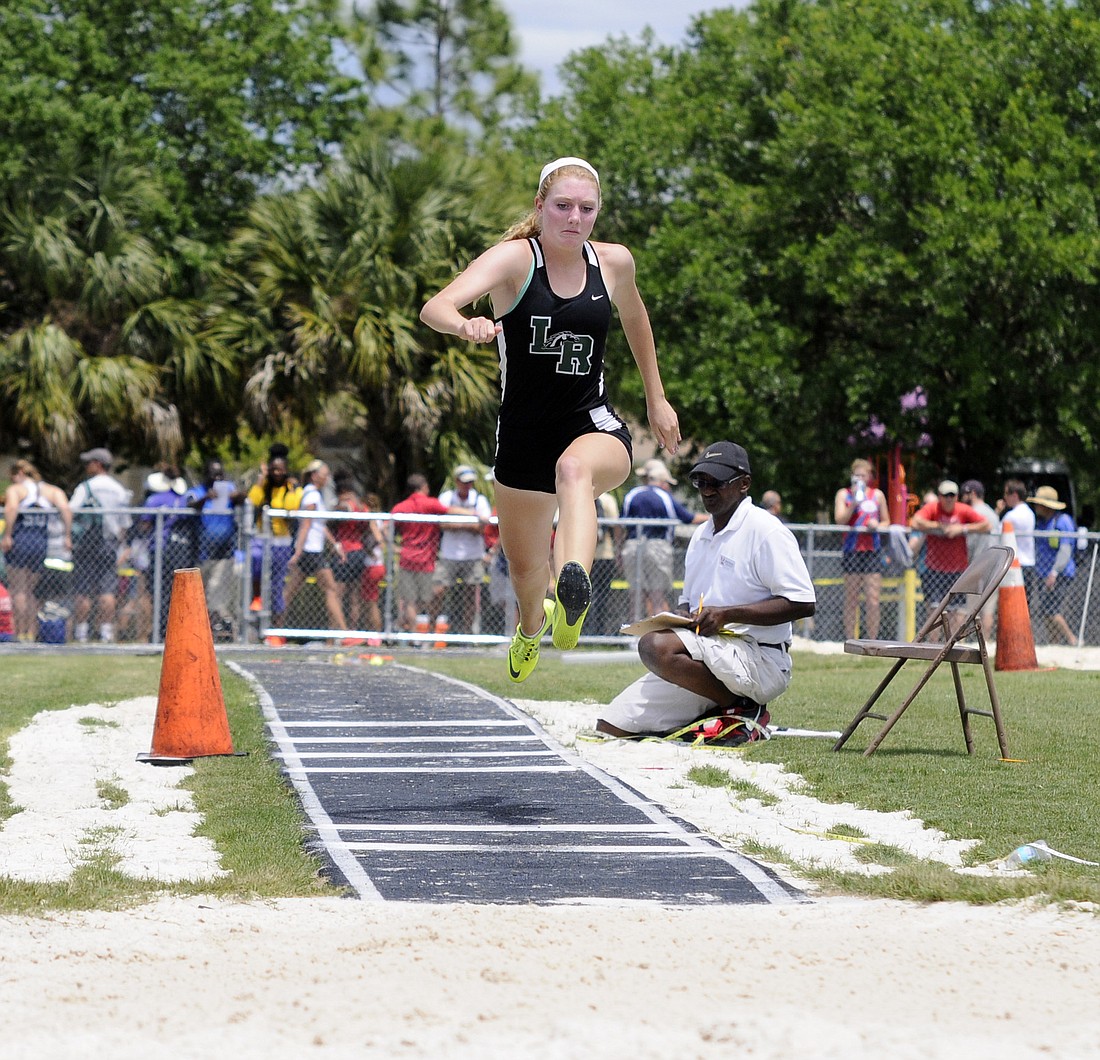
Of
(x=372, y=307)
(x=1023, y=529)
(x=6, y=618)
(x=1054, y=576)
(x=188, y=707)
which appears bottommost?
(x=188, y=707)

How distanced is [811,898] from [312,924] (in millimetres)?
1518

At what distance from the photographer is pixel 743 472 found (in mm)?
8641

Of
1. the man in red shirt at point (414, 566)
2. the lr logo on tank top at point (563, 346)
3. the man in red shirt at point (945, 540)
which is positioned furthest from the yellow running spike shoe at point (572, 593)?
the man in red shirt at point (945, 540)

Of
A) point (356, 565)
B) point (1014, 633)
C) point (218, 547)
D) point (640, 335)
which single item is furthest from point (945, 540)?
point (640, 335)

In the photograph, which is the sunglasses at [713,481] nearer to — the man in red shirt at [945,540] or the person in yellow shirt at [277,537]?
the person in yellow shirt at [277,537]

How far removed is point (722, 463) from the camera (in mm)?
8570

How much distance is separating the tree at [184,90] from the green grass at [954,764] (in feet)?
64.0

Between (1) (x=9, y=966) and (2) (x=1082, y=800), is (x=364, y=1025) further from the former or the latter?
(2) (x=1082, y=800)

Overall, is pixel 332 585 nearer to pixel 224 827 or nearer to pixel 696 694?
pixel 696 694

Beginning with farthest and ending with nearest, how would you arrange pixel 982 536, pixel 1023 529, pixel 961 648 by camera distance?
1. pixel 1023 529
2. pixel 982 536
3. pixel 961 648

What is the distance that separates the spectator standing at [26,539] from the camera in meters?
14.8

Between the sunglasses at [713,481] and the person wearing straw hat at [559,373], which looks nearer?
the person wearing straw hat at [559,373]

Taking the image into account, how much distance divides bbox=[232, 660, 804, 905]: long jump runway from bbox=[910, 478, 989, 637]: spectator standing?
22.9ft

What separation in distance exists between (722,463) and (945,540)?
805 cm
